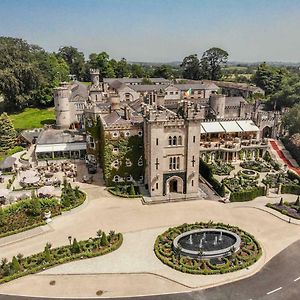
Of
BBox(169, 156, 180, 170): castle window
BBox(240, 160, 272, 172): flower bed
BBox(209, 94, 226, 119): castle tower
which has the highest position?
BBox(209, 94, 226, 119): castle tower

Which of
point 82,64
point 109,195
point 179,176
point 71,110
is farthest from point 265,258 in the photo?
point 82,64

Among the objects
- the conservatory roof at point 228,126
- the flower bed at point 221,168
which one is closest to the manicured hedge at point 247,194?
the flower bed at point 221,168

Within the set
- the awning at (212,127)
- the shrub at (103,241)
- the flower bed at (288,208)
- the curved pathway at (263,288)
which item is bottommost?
the curved pathway at (263,288)

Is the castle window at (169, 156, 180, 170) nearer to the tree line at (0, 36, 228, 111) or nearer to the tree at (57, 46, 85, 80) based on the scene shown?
the tree line at (0, 36, 228, 111)

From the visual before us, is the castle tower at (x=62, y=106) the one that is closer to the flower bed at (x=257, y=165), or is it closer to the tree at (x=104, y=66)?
the flower bed at (x=257, y=165)

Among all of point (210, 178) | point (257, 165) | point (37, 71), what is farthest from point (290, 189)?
point (37, 71)

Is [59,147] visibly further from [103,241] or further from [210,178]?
[103,241]

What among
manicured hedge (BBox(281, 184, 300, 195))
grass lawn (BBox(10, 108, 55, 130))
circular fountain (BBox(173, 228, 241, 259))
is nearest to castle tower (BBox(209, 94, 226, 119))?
manicured hedge (BBox(281, 184, 300, 195))
